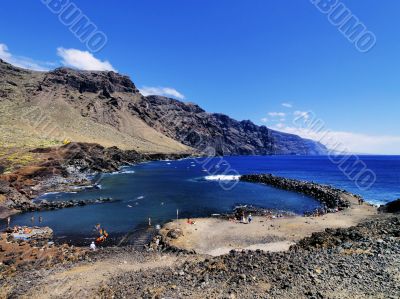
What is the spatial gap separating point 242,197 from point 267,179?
27832 millimetres

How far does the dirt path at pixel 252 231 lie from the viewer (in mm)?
31250

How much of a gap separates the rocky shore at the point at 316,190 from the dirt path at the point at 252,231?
7425 mm

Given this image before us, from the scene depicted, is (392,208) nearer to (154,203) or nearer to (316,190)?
(316,190)

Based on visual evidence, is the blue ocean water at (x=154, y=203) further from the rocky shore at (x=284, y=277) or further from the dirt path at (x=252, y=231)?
the rocky shore at (x=284, y=277)

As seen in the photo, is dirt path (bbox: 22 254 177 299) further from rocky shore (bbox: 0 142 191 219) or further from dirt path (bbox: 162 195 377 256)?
rocky shore (bbox: 0 142 191 219)

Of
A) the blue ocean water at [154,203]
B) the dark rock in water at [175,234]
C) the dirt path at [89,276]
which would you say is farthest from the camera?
the blue ocean water at [154,203]

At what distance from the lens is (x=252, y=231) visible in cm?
3631

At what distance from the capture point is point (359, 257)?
18.8 meters

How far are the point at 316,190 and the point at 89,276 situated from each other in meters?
57.2

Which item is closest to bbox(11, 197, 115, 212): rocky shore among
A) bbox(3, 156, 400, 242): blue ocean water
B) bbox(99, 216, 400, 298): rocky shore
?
bbox(3, 156, 400, 242): blue ocean water

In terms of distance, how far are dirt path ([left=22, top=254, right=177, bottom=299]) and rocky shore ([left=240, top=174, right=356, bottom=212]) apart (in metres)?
35.5

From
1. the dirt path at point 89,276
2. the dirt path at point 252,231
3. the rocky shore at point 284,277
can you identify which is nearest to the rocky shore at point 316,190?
the dirt path at point 252,231

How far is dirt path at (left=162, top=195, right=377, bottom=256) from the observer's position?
31250 millimetres

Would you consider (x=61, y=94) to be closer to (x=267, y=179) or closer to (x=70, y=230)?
(x=267, y=179)
